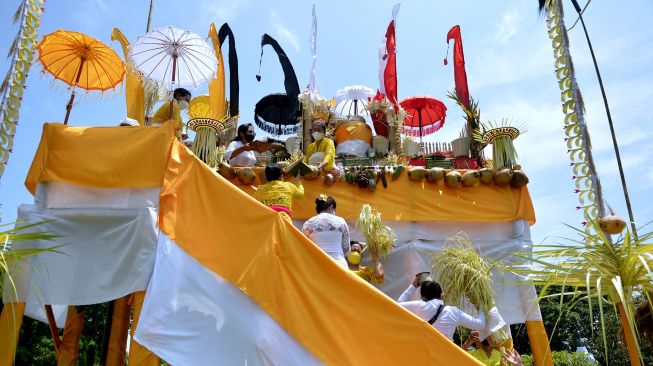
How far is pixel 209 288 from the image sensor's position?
15.4 ft

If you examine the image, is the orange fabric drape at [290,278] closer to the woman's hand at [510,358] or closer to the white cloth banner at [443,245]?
the woman's hand at [510,358]

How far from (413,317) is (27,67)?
17.0ft

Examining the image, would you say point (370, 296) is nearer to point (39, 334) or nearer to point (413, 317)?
point (413, 317)

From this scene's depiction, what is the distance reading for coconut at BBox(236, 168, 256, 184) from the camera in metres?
7.09

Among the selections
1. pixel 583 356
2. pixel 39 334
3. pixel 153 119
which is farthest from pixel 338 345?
pixel 583 356

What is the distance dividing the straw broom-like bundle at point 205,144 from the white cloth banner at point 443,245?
1.50m

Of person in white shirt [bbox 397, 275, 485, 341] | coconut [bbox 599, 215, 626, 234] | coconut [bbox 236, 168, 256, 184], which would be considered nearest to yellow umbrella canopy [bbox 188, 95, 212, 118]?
coconut [bbox 236, 168, 256, 184]

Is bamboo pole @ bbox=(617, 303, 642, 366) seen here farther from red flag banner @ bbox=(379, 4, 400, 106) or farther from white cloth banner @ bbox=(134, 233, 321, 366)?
red flag banner @ bbox=(379, 4, 400, 106)

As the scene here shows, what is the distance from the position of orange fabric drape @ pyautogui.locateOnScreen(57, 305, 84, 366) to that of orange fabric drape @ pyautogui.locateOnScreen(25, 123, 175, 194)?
1.72m

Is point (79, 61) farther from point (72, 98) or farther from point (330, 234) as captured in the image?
point (330, 234)

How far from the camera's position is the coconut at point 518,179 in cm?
708

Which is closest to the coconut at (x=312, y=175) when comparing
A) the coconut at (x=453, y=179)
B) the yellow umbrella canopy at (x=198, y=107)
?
the coconut at (x=453, y=179)

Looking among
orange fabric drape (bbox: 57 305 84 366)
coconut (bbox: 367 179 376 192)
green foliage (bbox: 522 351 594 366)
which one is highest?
coconut (bbox: 367 179 376 192)

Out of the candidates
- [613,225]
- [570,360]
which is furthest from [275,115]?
[570,360]
